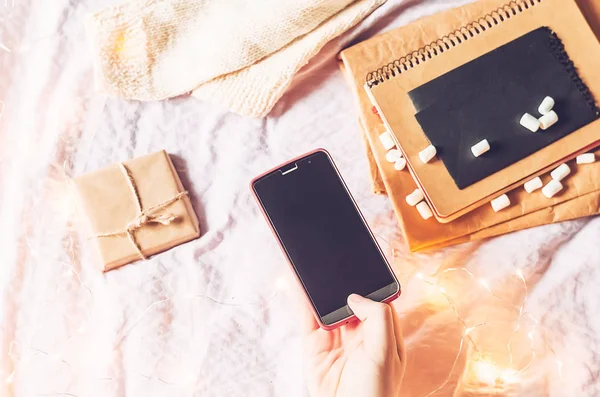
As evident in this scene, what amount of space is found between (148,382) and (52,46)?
47 cm

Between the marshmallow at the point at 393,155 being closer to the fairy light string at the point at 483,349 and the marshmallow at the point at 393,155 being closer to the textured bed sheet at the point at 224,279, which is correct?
the textured bed sheet at the point at 224,279

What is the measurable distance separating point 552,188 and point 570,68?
149mm

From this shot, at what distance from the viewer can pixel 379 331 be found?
23.0 inches

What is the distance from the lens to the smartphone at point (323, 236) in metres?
0.65

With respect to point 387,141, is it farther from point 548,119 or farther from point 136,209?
point 136,209

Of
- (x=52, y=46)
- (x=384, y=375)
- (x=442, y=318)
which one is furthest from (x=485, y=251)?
(x=52, y=46)

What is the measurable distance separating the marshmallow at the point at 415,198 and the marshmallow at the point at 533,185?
12 cm

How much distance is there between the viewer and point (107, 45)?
2.63 feet

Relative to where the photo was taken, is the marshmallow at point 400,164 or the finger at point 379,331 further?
the marshmallow at point 400,164

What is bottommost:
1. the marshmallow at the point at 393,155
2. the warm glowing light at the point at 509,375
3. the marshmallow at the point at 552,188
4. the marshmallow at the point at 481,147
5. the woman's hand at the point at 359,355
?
the warm glowing light at the point at 509,375

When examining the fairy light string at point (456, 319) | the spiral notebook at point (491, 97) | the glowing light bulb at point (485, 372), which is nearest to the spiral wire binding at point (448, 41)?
the spiral notebook at point (491, 97)

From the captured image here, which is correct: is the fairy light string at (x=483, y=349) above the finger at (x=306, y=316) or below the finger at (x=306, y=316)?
below

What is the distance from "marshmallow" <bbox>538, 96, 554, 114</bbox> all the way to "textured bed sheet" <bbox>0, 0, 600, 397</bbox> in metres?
0.14

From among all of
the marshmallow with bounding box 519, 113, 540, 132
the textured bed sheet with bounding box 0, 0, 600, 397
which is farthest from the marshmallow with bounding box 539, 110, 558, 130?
the textured bed sheet with bounding box 0, 0, 600, 397
